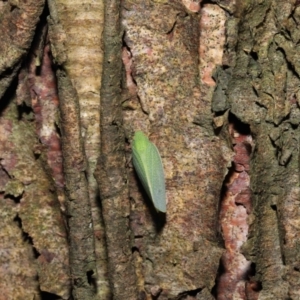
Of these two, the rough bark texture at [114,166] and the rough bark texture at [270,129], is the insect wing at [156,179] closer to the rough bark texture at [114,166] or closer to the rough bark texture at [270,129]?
the rough bark texture at [114,166]

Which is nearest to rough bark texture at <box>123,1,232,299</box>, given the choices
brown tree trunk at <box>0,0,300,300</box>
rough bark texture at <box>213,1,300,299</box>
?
brown tree trunk at <box>0,0,300,300</box>

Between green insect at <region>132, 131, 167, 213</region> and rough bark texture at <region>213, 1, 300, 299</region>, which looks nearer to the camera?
green insect at <region>132, 131, 167, 213</region>

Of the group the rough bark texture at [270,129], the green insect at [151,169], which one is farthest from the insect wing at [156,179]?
the rough bark texture at [270,129]

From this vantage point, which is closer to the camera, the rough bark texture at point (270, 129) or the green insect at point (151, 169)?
the green insect at point (151, 169)

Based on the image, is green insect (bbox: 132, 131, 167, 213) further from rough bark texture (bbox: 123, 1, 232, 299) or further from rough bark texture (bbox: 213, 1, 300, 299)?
rough bark texture (bbox: 213, 1, 300, 299)

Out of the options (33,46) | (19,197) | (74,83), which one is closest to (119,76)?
(74,83)
